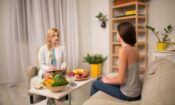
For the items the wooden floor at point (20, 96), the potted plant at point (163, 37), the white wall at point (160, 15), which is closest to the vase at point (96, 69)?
the wooden floor at point (20, 96)

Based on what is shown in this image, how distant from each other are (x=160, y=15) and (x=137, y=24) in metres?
0.47

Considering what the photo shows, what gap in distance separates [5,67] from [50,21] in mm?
1331

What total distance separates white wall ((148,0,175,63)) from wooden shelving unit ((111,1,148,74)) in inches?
4.2

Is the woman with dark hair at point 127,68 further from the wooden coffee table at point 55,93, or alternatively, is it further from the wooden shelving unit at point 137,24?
the wooden shelving unit at point 137,24

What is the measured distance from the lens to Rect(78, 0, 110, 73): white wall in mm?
4090

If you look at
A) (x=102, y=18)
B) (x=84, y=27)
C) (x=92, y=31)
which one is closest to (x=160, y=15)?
→ (x=102, y=18)

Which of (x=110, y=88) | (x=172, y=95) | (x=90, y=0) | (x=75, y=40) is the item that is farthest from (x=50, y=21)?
(x=172, y=95)

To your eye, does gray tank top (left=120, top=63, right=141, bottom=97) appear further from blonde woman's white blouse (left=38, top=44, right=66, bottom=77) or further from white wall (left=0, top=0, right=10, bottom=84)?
white wall (left=0, top=0, right=10, bottom=84)

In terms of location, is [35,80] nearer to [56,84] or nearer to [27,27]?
[56,84]

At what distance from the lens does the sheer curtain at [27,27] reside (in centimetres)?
348

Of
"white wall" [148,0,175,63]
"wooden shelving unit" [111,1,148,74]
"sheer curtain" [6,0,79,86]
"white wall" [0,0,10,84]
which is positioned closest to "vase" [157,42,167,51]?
"white wall" [148,0,175,63]

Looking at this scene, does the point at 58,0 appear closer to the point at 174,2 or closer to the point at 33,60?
the point at 33,60

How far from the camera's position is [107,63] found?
4.14 meters

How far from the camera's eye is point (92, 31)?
4352mm
